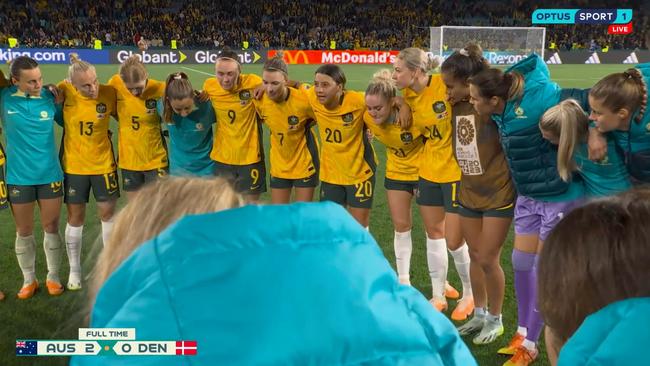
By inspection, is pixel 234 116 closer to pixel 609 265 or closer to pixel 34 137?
pixel 34 137

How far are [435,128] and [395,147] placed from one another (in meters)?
0.40

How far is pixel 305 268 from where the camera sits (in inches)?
35.5

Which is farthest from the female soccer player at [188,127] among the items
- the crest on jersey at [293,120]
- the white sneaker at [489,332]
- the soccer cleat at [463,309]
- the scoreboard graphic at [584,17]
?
the scoreboard graphic at [584,17]

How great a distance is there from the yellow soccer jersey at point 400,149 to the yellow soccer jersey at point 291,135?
26.6 inches

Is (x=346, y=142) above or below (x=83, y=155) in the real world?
above

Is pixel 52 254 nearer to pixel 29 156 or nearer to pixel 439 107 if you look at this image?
pixel 29 156

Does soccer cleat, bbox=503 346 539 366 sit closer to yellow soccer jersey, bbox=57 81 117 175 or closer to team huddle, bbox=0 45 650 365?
team huddle, bbox=0 45 650 365

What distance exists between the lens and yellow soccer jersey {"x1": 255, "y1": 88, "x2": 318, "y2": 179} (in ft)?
16.5

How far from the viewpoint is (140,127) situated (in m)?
5.15

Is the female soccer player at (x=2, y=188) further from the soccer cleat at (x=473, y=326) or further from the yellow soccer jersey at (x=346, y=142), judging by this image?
the soccer cleat at (x=473, y=326)

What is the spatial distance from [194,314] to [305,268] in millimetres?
176

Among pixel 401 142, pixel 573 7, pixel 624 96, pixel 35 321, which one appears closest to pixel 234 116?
pixel 401 142

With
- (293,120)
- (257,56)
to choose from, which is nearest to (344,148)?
(293,120)

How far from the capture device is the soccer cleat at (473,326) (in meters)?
4.15
